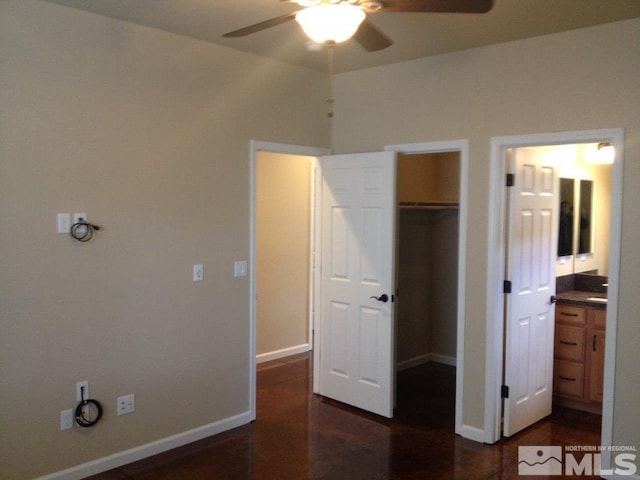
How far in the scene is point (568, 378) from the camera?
443 centimetres

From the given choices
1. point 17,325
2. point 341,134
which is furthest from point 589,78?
point 17,325

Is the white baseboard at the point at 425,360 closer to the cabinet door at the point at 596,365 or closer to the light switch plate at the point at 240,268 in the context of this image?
the cabinet door at the point at 596,365

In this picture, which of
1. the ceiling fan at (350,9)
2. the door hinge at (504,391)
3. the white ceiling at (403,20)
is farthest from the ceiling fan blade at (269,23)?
the door hinge at (504,391)

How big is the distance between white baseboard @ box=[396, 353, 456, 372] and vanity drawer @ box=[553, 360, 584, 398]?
4.13 feet

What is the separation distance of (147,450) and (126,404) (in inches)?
13.9

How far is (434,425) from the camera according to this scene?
4.07 m

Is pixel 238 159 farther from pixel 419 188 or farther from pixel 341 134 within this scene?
pixel 419 188

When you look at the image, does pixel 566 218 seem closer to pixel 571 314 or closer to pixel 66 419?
pixel 571 314

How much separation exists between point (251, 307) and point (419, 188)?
7.84ft

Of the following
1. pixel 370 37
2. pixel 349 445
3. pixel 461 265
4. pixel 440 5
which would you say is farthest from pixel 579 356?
pixel 440 5

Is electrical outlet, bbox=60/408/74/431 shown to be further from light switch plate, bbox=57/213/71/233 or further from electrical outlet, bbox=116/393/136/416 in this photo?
light switch plate, bbox=57/213/71/233

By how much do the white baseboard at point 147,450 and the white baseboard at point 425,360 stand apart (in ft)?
6.40

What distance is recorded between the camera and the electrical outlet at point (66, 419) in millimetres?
3125

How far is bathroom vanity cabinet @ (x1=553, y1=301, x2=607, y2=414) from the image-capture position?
14.0ft
